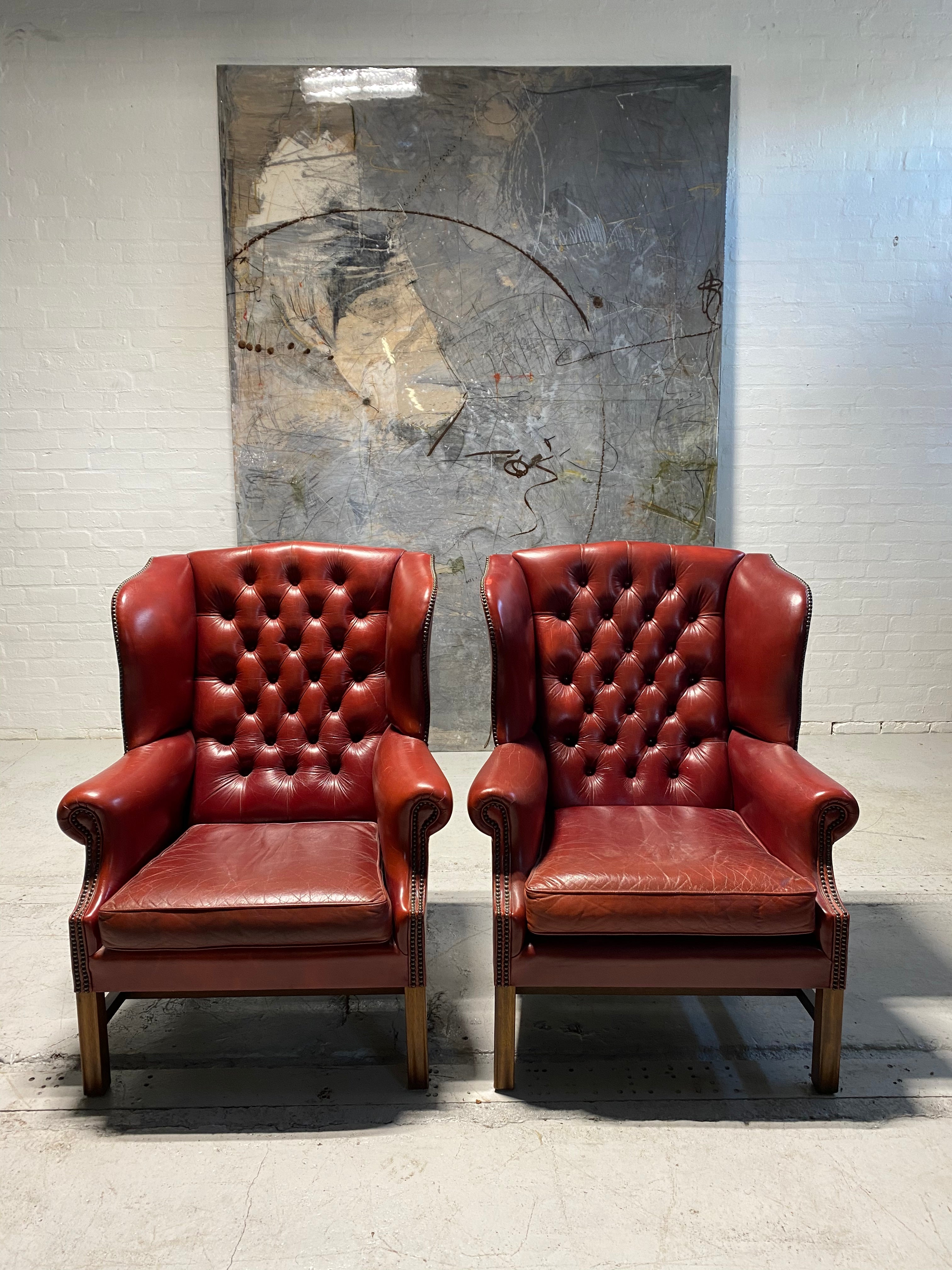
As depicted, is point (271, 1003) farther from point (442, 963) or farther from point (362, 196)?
point (362, 196)

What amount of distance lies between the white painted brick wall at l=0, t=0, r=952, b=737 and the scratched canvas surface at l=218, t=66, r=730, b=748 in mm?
146

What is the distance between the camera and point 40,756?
3.95 m

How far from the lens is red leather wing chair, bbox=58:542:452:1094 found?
70.6 inches

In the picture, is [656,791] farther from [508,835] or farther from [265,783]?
[265,783]

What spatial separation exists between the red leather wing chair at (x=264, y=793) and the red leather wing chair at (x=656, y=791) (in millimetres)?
190

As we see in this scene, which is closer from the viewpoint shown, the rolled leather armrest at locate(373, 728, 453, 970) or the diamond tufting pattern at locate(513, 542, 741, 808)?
the rolled leather armrest at locate(373, 728, 453, 970)

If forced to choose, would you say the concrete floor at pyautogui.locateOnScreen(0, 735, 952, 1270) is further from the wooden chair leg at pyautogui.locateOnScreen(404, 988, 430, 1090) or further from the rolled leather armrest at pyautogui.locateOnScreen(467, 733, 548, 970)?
the rolled leather armrest at pyautogui.locateOnScreen(467, 733, 548, 970)

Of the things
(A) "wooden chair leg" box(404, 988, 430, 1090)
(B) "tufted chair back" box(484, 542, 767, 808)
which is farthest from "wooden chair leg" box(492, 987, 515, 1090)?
(B) "tufted chair back" box(484, 542, 767, 808)

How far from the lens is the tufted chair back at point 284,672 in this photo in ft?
7.47

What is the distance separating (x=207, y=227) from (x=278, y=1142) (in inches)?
132

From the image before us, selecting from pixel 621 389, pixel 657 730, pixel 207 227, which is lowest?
pixel 657 730

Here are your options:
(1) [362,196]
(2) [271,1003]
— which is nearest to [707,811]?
(2) [271,1003]

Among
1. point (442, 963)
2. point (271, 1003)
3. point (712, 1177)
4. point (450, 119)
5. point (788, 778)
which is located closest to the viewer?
point (712, 1177)

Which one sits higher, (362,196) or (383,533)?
(362,196)
